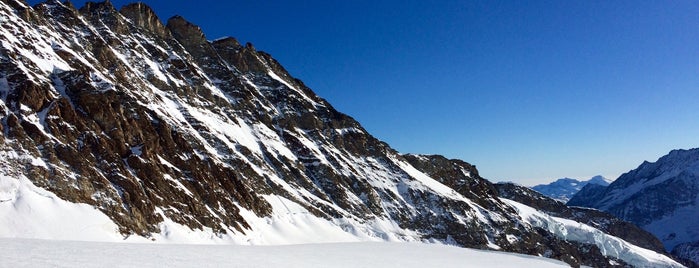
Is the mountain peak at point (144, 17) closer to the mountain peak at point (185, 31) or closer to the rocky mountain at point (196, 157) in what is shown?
the rocky mountain at point (196, 157)

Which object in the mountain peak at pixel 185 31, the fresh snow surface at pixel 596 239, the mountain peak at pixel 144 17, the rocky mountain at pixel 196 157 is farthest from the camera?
the fresh snow surface at pixel 596 239

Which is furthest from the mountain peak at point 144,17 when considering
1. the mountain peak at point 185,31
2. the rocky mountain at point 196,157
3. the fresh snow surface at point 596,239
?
the fresh snow surface at point 596,239

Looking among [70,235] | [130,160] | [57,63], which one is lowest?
[70,235]

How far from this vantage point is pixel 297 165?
373 feet

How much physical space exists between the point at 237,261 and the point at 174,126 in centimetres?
7074

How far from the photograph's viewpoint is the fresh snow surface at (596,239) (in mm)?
159250

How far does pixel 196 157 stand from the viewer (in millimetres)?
79625

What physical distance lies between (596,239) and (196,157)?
5623 inches

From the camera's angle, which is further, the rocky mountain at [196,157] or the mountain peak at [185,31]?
the mountain peak at [185,31]

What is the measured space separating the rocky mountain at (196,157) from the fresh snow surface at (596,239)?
494 mm

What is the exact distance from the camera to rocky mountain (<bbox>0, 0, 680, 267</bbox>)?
2199 inches

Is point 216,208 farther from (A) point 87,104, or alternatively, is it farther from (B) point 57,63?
(B) point 57,63

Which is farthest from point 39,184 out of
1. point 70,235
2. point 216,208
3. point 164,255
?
point 164,255

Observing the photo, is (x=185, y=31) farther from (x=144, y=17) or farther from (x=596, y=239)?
A: (x=596, y=239)
